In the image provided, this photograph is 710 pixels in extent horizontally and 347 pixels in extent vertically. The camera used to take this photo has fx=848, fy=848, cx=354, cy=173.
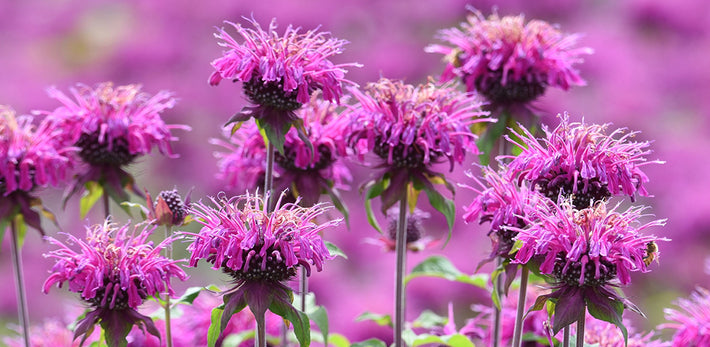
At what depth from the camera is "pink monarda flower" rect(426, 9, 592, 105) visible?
6.95 feet

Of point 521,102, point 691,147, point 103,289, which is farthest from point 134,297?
point 691,147

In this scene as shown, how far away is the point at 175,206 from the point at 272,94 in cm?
34

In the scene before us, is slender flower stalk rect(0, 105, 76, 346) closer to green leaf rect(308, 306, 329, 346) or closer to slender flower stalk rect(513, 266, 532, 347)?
green leaf rect(308, 306, 329, 346)

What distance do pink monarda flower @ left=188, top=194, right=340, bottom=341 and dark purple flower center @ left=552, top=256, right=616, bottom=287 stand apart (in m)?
0.45

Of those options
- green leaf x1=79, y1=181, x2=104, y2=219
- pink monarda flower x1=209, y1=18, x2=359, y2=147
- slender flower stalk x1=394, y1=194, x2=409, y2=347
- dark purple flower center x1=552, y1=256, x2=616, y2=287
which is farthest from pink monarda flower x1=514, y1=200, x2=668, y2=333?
green leaf x1=79, y1=181, x2=104, y2=219

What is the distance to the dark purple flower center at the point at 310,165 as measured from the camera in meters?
2.02

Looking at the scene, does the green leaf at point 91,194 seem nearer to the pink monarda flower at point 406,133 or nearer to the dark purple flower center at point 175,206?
the dark purple flower center at point 175,206

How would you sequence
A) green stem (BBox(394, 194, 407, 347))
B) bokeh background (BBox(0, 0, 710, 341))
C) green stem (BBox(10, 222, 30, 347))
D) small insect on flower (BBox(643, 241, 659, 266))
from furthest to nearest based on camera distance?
bokeh background (BBox(0, 0, 710, 341)) < green stem (BBox(10, 222, 30, 347)) < green stem (BBox(394, 194, 407, 347)) < small insect on flower (BBox(643, 241, 659, 266))

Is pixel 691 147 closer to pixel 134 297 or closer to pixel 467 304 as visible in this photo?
pixel 467 304

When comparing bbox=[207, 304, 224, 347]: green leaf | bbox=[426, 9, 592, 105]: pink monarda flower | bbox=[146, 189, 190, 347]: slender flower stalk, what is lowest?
bbox=[207, 304, 224, 347]: green leaf

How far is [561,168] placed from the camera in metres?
1.70

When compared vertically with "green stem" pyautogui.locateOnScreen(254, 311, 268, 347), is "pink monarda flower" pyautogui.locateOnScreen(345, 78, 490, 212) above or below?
above

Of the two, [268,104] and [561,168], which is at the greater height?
[268,104]

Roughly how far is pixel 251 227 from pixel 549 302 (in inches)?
24.3
